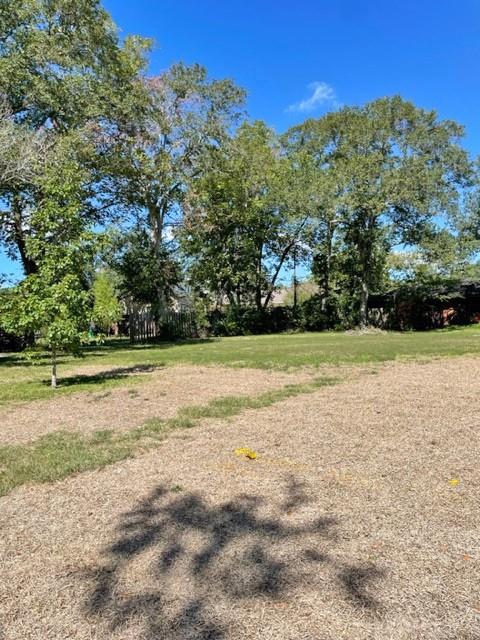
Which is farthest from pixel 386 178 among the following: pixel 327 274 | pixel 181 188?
pixel 181 188

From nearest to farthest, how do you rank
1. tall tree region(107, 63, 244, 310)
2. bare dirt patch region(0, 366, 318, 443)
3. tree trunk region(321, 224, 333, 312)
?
bare dirt patch region(0, 366, 318, 443)
tall tree region(107, 63, 244, 310)
tree trunk region(321, 224, 333, 312)

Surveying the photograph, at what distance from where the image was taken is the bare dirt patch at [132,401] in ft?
17.6

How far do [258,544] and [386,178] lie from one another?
24.7m

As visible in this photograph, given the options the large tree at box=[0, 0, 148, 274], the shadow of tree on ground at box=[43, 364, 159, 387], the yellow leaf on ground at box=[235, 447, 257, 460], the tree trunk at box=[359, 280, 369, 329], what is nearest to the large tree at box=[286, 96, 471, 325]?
the tree trunk at box=[359, 280, 369, 329]

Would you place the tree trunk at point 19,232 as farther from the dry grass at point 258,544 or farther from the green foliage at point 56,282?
the dry grass at point 258,544

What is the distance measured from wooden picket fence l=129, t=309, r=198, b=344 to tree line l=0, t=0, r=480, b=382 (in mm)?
793

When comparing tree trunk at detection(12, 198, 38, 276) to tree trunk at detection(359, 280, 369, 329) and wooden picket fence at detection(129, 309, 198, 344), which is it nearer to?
wooden picket fence at detection(129, 309, 198, 344)

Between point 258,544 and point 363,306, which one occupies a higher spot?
point 363,306

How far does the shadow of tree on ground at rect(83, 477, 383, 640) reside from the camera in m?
2.02

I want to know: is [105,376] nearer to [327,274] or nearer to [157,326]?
[157,326]

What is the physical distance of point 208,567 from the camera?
2.35m

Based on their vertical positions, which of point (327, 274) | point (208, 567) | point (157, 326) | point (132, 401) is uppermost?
point (327, 274)

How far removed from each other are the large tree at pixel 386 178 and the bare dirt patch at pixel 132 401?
18.0 meters

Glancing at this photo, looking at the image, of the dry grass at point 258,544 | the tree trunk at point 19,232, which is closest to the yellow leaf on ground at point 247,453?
the dry grass at point 258,544
